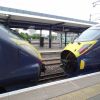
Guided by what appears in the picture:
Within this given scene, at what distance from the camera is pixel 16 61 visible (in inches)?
210

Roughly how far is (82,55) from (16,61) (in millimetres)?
3448

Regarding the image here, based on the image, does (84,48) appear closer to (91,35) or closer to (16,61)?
(91,35)

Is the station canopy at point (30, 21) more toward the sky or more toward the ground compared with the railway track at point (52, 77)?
more toward the sky

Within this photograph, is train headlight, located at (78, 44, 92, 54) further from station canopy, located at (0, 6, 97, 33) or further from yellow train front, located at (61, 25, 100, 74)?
station canopy, located at (0, 6, 97, 33)

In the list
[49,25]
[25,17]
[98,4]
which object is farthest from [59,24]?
[98,4]

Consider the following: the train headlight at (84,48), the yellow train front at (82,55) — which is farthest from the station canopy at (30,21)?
the train headlight at (84,48)

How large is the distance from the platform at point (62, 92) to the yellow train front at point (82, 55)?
218cm

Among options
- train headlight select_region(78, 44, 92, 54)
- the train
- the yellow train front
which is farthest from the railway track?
the train

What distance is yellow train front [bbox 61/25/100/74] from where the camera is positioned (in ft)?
26.6

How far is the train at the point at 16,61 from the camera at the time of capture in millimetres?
5141

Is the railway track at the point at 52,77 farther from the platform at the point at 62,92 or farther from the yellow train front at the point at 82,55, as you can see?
the platform at the point at 62,92

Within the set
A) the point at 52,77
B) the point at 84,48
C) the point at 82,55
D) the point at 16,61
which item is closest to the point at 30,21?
the point at 52,77

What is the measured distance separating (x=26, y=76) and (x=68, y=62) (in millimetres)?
3440

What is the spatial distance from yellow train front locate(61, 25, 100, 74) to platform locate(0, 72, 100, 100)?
7.14ft
